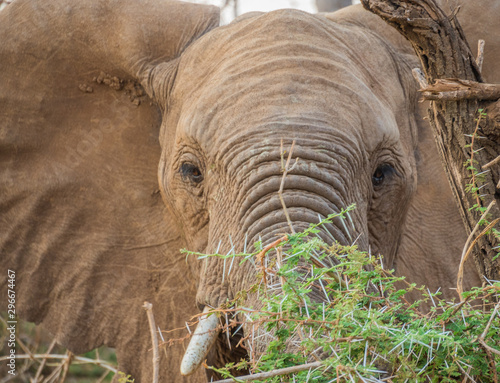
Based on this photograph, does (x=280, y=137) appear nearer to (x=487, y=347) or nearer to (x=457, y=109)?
(x=457, y=109)

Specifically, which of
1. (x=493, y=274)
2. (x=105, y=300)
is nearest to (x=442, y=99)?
(x=493, y=274)

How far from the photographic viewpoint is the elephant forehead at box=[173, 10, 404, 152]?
2.35 m

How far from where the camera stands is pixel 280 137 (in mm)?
2246

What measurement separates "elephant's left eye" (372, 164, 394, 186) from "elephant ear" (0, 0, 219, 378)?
87cm

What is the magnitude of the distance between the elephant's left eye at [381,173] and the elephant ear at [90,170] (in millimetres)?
873

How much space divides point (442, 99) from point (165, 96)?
1.26 metres

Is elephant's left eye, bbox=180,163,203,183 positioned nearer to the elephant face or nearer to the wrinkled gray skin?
the elephant face

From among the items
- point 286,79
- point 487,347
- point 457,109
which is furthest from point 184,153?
point 487,347

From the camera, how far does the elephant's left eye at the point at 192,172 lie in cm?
256

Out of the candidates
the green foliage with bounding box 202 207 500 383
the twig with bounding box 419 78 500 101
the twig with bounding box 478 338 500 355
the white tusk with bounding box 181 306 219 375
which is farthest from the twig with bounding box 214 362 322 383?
the twig with bounding box 419 78 500 101

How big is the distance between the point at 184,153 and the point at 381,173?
652 millimetres

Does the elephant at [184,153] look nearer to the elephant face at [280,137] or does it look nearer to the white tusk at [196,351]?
the elephant face at [280,137]

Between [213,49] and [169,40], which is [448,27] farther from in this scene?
[169,40]

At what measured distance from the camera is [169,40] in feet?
9.76
